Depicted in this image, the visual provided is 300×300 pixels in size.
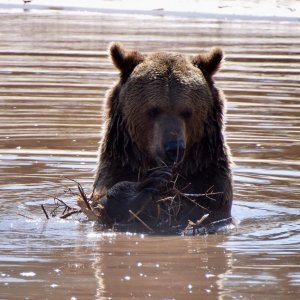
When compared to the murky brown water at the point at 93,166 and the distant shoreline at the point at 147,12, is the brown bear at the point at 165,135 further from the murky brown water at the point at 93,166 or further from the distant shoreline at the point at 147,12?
the distant shoreline at the point at 147,12

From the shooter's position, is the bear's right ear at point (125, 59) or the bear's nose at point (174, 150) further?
the bear's right ear at point (125, 59)

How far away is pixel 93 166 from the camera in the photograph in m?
11.0

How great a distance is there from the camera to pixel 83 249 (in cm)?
759

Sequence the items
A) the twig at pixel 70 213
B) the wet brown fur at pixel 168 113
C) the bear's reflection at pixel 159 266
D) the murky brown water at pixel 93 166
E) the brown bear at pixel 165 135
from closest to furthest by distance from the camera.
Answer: the bear's reflection at pixel 159 266, the murky brown water at pixel 93 166, the brown bear at pixel 165 135, the twig at pixel 70 213, the wet brown fur at pixel 168 113

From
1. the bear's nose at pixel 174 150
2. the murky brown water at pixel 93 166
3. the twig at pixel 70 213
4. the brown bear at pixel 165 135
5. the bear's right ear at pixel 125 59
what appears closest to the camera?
the murky brown water at pixel 93 166

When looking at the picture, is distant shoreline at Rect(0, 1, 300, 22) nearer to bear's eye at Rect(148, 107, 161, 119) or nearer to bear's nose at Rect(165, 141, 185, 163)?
bear's eye at Rect(148, 107, 161, 119)

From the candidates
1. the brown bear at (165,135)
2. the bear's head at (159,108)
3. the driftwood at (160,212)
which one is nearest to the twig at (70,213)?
the driftwood at (160,212)

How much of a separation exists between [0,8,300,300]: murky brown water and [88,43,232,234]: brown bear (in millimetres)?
299

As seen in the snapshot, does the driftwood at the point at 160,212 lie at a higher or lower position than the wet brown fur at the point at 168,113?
lower

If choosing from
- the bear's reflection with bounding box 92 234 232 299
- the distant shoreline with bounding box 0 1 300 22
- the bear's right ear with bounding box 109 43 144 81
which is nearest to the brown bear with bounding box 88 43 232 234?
the bear's right ear with bounding box 109 43 144 81

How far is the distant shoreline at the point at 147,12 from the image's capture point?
2748cm

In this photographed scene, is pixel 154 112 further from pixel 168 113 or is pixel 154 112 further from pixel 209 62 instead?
pixel 209 62

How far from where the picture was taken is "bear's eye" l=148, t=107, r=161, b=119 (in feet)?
28.3

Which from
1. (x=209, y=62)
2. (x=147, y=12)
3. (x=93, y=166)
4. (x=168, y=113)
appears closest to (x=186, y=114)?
(x=168, y=113)
